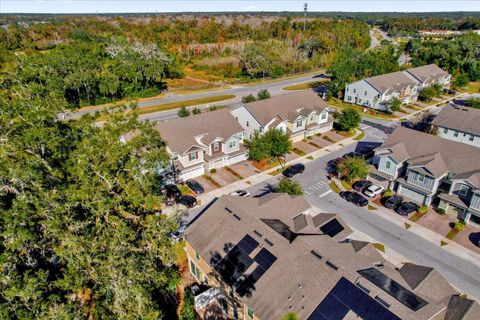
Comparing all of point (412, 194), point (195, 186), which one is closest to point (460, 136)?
point (412, 194)

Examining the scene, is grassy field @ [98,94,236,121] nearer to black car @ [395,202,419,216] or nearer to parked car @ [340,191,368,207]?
parked car @ [340,191,368,207]

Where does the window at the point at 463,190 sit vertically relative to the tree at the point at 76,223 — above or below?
below

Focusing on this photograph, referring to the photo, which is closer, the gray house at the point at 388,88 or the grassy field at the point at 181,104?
the grassy field at the point at 181,104

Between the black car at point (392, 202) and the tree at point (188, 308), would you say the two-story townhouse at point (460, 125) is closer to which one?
the black car at point (392, 202)

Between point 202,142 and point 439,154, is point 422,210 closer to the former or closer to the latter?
point 439,154

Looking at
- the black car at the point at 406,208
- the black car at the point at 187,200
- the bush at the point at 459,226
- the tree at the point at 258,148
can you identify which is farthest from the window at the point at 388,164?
the black car at the point at 187,200
